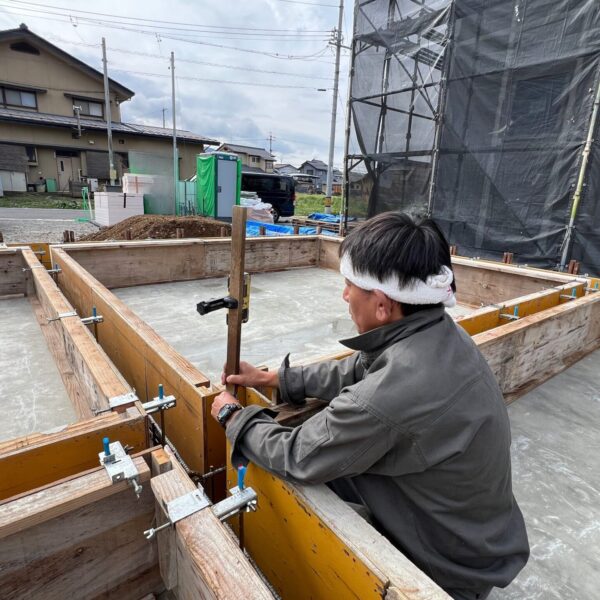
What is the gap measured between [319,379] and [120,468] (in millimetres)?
697

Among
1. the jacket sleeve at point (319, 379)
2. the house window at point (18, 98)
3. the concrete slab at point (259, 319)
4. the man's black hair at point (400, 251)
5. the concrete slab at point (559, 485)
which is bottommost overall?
the concrete slab at point (559, 485)

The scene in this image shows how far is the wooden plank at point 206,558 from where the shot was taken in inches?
33.5

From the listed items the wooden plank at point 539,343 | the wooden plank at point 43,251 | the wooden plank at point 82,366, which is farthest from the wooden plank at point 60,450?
the wooden plank at point 43,251

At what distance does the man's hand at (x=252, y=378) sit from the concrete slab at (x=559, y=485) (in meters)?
1.18

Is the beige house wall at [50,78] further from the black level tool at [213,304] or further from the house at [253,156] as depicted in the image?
the black level tool at [213,304]

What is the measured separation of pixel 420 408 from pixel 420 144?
9.13 meters

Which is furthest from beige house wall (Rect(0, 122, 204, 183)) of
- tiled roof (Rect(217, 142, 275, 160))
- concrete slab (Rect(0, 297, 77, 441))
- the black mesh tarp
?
concrete slab (Rect(0, 297, 77, 441))

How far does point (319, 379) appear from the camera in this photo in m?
1.45

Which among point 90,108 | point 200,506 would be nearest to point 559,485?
point 200,506

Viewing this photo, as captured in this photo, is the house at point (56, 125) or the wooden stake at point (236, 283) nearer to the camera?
the wooden stake at point (236, 283)

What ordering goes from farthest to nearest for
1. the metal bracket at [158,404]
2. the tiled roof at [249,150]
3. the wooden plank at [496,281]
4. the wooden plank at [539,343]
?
the tiled roof at [249,150], the wooden plank at [496,281], the wooden plank at [539,343], the metal bracket at [158,404]

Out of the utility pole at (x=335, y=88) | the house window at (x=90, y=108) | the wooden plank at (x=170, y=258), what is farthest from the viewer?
the house window at (x=90, y=108)

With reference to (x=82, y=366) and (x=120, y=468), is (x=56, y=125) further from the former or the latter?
(x=120, y=468)

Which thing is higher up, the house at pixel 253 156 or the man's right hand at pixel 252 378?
the house at pixel 253 156
